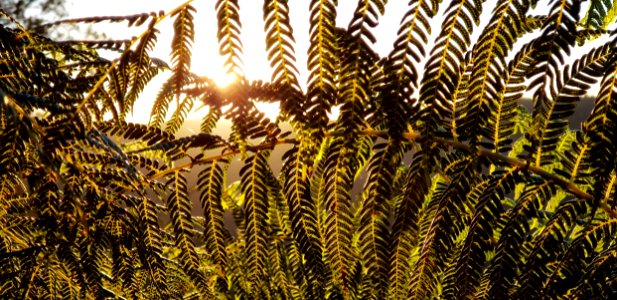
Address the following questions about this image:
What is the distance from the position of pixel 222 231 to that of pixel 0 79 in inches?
17.9

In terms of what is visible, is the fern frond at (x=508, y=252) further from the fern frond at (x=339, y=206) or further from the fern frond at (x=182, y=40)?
the fern frond at (x=182, y=40)

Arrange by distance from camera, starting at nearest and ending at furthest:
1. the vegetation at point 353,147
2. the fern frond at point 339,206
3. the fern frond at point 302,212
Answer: the vegetation at point 353,147 < the fern frond at point 339,206 < the fern frond at point 302,212

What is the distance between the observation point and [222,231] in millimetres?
1123

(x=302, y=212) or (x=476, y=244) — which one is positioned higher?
(x=302, y=212)

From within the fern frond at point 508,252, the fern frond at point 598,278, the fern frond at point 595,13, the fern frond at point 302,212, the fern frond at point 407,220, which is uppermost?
the fern frond at point 595,13

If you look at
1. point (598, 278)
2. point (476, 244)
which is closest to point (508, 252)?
point (476, 244)

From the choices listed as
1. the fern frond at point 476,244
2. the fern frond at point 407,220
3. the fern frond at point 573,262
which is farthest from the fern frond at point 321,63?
the fern frond at point 573,262

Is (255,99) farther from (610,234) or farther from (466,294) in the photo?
(610,234)

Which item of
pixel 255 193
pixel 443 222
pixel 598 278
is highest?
pixel 255 193

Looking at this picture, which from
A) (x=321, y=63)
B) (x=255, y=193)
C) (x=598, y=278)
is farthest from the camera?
(x=255, y=193)

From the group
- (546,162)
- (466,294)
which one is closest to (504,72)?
(546,162)

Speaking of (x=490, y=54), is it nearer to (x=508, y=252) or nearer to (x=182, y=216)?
(x=508, y=252)

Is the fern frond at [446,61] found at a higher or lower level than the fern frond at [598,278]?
higher

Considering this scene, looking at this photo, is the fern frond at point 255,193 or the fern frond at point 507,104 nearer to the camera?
the fern frond at point 507,104
